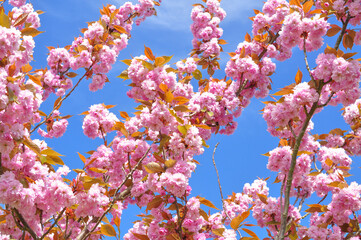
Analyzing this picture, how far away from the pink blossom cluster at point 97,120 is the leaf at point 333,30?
9.30ft

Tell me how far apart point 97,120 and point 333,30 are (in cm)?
312

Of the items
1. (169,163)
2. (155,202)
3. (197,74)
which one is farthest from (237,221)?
(197,74)

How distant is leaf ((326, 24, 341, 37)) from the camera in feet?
12.5

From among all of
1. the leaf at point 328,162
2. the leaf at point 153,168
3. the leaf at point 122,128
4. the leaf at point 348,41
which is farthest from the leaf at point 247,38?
→ the leaf at point 153,168

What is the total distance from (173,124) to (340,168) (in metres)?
2.29

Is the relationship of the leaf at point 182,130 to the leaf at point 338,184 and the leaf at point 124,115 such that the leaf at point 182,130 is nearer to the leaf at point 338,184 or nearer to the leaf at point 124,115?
the leaf at point 124,115

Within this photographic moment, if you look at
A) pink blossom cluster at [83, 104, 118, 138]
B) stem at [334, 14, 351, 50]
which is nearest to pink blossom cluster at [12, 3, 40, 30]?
pink blossom cluster at [83, 104, 118, 138]

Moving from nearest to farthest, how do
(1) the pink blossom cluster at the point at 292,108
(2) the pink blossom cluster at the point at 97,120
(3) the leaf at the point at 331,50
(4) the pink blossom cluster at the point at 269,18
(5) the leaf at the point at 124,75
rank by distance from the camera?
(1) the pink blossom cluster at the point at 292,108 < (3) the leaf at the point at 331,50 < (5) the leaf at the point at 124,75 < (2) the pink blossom cluster at the point at 97,120 < (4) the pink blossom cluster at the point at 269,18

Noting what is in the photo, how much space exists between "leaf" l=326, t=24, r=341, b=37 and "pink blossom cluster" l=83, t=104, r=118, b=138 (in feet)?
9.30

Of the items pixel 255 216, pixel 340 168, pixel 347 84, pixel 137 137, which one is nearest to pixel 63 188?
pixel 137 137

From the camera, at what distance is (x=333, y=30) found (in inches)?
151

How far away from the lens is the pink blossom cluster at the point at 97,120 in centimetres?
417

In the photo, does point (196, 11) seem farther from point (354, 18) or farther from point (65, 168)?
point (65, 168)

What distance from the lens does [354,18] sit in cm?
390
